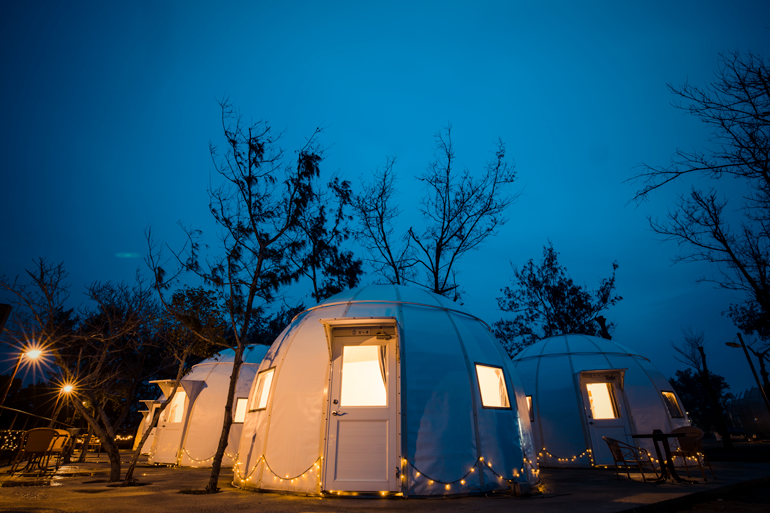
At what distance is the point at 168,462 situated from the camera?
48.1ft

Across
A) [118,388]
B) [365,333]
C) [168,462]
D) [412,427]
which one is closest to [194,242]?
[365,333]

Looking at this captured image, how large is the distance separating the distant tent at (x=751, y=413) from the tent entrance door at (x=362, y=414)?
46795mm

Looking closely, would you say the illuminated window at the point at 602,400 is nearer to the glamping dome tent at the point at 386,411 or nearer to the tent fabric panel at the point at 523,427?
the tent fabric panel at the point at 523,427

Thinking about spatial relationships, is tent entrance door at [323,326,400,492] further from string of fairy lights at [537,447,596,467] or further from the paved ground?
string of fairy lights at [537,447,596,467]

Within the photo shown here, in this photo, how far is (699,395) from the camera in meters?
63.4

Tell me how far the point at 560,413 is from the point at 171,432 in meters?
15.1

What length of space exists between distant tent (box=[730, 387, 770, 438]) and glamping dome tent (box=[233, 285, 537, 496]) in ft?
145

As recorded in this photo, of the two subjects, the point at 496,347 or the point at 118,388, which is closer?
the point at 496,347

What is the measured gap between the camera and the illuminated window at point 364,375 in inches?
290

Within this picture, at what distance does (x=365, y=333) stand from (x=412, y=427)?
1924mm

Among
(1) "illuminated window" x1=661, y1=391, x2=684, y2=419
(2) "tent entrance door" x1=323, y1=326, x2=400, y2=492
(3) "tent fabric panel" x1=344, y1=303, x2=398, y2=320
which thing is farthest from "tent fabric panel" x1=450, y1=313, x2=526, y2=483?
(1) "illuminated window" x1=661, y1=391, x2=684, y2=419

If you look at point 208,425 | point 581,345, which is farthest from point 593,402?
point 208,425

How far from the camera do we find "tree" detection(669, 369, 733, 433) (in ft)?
200

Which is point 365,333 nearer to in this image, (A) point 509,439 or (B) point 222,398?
(A) point 509,439
